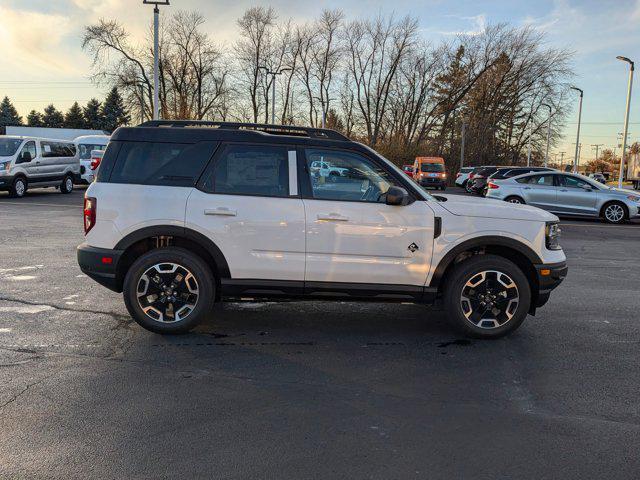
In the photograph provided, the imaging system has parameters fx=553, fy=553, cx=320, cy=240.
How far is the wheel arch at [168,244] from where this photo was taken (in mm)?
5051

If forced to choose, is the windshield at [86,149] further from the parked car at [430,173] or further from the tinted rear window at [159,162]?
the tinted rear window at [159,162]

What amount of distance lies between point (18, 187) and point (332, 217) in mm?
18098

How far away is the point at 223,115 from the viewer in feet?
182

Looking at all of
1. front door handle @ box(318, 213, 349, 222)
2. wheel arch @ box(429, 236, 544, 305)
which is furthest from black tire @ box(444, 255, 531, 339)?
front door handle @ box(318, 213, 349, 222)

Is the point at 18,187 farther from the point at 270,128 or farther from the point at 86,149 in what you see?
the point at 270,128

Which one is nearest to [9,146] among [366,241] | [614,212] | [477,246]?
[366,241]

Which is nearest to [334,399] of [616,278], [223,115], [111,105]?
[616,278]

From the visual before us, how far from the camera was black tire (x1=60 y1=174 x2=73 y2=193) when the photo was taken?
2195cm

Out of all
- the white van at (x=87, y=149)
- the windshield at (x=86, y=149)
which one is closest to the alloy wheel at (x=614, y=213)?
the white van at (x=87, y=149)

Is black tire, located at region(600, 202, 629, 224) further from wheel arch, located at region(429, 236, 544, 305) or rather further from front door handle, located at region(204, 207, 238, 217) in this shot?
front door handle, located at region(204, 207, 238, 217)

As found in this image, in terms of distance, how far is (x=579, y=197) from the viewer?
1750cm

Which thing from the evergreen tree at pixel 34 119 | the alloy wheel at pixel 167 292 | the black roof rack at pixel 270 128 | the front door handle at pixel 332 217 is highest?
the evergreen tree at pixel 34 119

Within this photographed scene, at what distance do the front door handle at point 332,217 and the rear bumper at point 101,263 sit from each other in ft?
6.19

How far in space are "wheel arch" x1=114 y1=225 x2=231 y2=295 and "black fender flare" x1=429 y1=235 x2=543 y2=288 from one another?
76.6 inches
